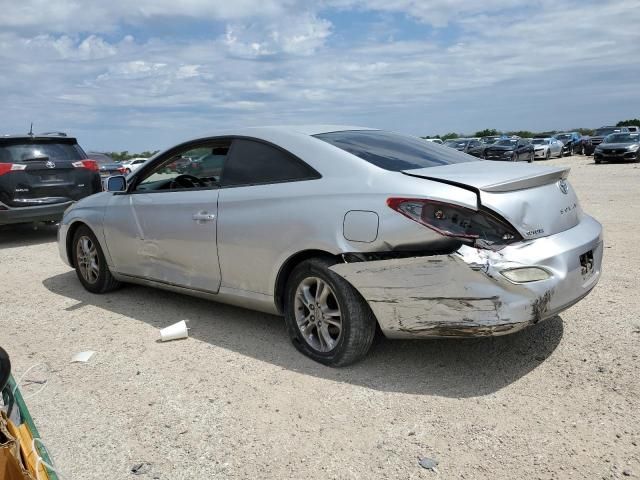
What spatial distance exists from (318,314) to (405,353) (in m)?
0.68

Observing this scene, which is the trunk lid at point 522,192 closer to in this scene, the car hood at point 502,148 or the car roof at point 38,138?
the car roof at point 38,138

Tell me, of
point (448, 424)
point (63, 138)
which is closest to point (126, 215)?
point (448, 424)

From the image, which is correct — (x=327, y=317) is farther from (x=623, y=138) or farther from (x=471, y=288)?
(x=623, y=138)

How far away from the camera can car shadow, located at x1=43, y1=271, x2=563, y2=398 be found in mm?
3562

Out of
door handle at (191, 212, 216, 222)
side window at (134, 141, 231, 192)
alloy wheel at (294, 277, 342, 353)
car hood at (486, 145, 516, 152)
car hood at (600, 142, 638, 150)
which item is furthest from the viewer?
car hood at (486, 145, 516, 152)

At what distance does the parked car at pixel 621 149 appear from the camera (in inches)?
1054

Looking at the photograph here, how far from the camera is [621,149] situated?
26.9m

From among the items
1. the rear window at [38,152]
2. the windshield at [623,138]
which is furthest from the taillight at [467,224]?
the windshield at [623,138]

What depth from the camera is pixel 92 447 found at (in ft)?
10.0

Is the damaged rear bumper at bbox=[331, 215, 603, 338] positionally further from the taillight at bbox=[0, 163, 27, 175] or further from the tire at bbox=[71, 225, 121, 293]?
the taillight at bbox=[0, 163, 27, 175]

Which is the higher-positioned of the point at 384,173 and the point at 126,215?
the point at 384,173

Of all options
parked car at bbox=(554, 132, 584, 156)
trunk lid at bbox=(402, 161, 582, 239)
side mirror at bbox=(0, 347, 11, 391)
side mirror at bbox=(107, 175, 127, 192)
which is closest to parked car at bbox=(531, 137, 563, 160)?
parked car at bbox=(554, 132, 584, 156)

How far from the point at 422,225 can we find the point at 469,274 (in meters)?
0.37

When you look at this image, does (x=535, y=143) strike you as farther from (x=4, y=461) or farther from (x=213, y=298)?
(x=4, y=461)
